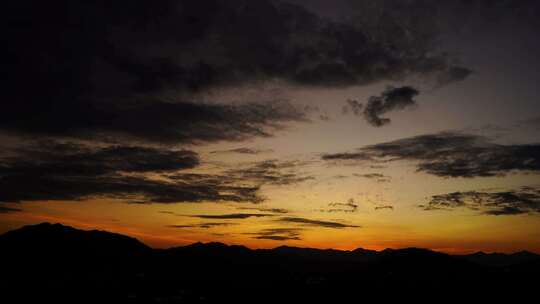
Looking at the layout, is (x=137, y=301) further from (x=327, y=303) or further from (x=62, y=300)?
(x=327, y=303)

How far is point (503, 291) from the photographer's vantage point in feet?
643

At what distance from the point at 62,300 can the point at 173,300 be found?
163ft

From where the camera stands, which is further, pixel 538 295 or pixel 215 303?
pixel 215 303

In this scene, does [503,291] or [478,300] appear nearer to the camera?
[478,300]

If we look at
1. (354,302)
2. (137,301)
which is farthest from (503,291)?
(137,301)

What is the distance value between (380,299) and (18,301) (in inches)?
6340

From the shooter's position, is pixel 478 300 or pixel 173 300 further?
pixel 173 300

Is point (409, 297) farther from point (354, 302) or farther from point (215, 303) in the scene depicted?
point (215, 303)

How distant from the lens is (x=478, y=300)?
604ft

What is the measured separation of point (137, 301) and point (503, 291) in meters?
170

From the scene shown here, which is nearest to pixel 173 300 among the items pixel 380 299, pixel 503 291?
pixel 380 299

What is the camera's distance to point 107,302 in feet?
627

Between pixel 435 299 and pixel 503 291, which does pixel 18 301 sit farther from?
pixel 503 291

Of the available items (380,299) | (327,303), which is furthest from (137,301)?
(380,299)
